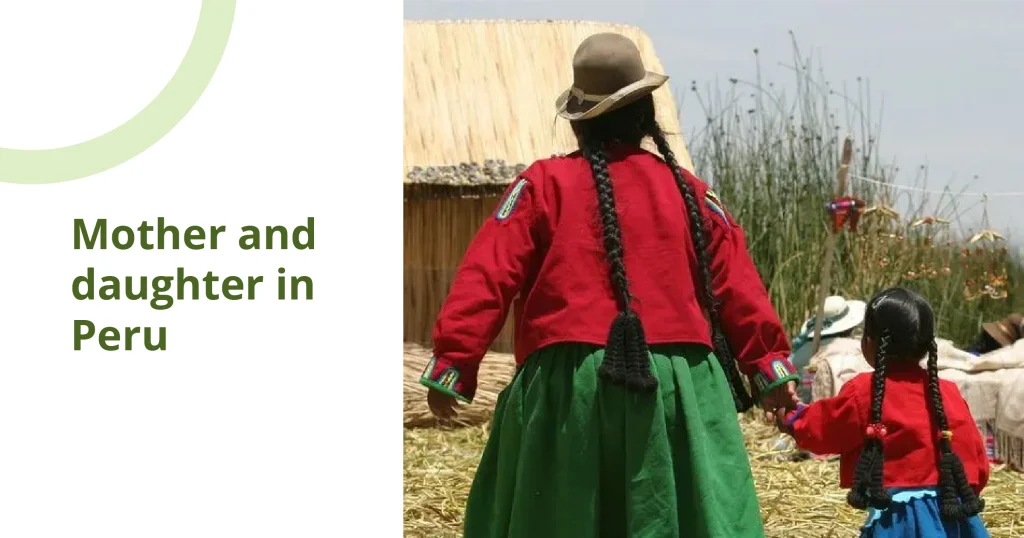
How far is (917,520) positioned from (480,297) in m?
1.27

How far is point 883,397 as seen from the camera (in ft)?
12.3

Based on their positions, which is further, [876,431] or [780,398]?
[876,431]

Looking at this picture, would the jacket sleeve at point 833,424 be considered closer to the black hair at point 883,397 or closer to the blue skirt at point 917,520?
the black hair at point 883,397

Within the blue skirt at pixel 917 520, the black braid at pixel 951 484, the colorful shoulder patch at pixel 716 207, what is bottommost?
the blue skirt at pixel 917 520

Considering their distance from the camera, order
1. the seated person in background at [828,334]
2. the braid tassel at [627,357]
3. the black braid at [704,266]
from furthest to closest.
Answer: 1. the seated person in background at [828,334]
2. the black braid at [704,266]
3. the braid tassel at [627,357]

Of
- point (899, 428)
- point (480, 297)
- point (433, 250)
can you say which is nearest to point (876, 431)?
point (899, 428)

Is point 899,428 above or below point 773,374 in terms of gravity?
below

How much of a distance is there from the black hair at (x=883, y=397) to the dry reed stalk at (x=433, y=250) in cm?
309

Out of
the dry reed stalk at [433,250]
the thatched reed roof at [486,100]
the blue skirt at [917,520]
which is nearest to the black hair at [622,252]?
the blue skirt at [917,520]

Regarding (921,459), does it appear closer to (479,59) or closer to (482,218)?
(482,218)

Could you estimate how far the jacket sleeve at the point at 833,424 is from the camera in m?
3.76

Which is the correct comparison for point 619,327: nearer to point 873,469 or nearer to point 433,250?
point 873,469

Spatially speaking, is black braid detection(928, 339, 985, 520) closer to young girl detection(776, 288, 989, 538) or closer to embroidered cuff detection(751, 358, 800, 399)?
young girl detection(776, 288, 989, 538)

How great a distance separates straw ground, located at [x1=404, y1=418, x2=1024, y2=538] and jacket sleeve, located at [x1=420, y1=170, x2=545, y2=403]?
1.67 meters
